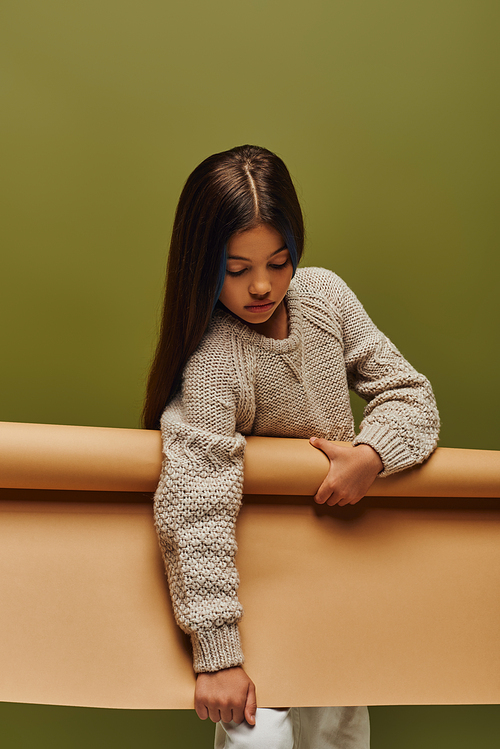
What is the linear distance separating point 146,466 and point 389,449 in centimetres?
27

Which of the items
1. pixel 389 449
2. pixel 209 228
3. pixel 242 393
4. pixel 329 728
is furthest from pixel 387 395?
pixel 329 728

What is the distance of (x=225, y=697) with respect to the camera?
24.1 inches

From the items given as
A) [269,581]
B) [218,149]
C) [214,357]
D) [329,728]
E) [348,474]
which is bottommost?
[329,728]

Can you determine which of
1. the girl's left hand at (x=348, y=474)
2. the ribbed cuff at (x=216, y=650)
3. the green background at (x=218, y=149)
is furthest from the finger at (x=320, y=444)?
the green background at (x=218, y=149)

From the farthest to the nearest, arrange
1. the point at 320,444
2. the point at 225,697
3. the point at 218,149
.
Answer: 1. the point at 218,149
2. the point at 320,444
3. the point at 225,697

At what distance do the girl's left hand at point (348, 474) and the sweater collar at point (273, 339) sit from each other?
0.44 feet

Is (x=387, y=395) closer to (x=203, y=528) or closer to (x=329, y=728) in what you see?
(x=203, y=528)

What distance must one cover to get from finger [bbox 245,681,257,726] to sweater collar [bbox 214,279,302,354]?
0.37 m

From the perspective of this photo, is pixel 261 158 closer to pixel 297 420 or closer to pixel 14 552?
pixel 297 420

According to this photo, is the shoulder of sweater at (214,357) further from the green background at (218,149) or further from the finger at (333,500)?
the green background at (218,149)

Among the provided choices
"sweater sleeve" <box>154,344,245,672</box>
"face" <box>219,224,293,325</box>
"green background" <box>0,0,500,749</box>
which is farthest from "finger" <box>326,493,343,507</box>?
"green background" <box>0,0,500,749</box>

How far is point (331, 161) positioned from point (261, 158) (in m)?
0.43

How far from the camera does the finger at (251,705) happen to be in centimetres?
62

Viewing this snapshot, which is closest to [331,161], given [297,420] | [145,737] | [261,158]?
[261,158]
